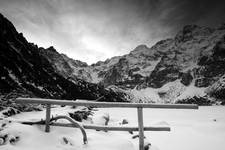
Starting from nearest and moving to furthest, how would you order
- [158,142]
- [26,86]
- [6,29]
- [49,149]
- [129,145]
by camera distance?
[49,149], [129,145], [158,142], [26,86], [6,29]

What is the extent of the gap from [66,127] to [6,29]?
76.0m

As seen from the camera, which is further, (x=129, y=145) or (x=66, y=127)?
(x=66, y=127)

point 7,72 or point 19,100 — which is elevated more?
point 7,72

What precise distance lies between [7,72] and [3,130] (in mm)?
46267

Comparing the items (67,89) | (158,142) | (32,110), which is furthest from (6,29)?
(158,142)

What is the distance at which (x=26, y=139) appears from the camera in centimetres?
531

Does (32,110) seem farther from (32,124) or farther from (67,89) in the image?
(67,89)

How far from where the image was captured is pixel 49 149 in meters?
5.15

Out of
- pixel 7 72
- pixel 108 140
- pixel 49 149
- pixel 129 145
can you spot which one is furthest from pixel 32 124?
pixel 7 72

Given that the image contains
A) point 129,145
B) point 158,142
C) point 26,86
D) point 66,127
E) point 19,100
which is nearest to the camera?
point 19,100

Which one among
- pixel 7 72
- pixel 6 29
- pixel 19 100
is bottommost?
pixel 19 100

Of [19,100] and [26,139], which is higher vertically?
[19,100]

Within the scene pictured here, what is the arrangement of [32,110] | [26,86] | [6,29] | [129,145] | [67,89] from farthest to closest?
[67,89]
[6,29]
[26,86]
[32,110]
[129,145]

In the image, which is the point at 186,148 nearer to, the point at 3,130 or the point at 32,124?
the point at 32,124
